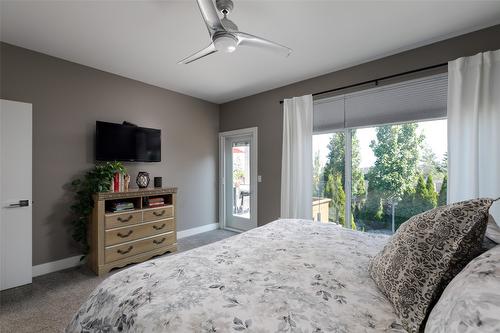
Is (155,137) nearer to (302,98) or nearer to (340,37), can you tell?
(302,98)

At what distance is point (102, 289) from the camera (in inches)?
44.5

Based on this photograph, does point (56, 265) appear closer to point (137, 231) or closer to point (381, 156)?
point (137, 231)

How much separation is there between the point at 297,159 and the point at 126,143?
2.56 metres

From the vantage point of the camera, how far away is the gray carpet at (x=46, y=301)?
74.0 inches

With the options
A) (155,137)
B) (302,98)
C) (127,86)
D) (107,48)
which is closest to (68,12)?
(107,48)

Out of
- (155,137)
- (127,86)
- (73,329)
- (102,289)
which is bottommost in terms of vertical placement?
(73,329)

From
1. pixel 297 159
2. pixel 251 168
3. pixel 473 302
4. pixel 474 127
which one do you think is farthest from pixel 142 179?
pixel 474 127

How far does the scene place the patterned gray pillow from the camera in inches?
32.3

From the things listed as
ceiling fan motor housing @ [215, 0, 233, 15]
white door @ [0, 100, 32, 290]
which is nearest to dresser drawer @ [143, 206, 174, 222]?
white door @ [0, 100, 32, 290]

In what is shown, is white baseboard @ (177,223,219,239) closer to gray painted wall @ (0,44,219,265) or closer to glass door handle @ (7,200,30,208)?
gray painted wall @ (0,44,219,265)

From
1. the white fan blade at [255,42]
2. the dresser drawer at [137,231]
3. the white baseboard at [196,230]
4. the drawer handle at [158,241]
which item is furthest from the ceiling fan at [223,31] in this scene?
the white baseboard at [196,230]

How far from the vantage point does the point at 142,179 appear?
3510 mm

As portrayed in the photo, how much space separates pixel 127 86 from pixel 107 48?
35.6 inches

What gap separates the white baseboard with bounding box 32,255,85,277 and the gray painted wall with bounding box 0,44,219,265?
6cm
